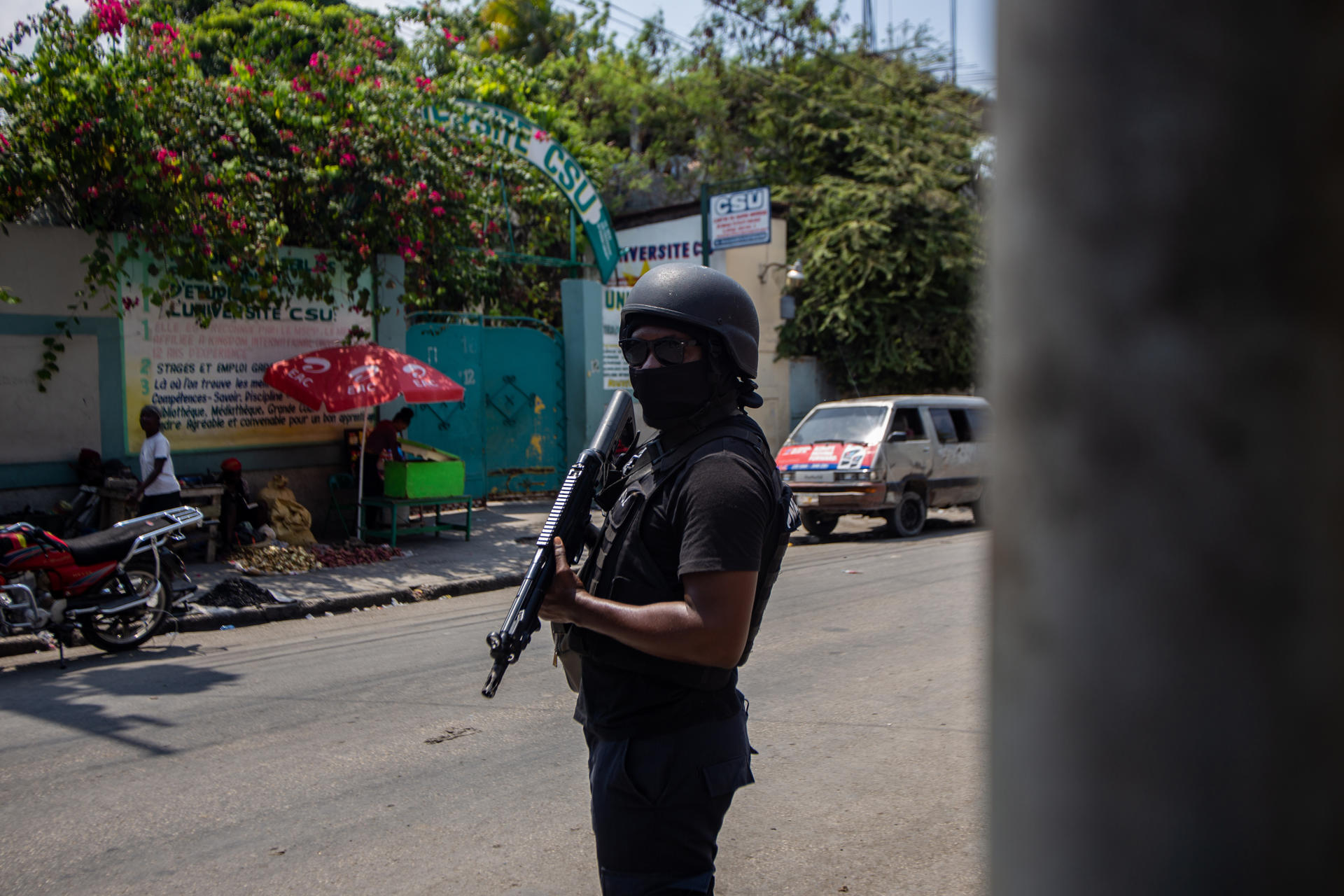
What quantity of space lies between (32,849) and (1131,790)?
4465 mm

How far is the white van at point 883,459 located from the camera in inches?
522

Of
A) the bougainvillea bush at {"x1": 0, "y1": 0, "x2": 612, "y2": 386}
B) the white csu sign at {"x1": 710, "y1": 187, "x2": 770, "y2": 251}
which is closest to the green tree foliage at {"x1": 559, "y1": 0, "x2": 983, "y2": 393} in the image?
the white csu sign at {"x1": 710, "y1": 187, "x2": 770, "y2": 251}

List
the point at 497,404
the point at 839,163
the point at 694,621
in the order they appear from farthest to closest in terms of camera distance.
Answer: the point at 839,163 → the point at 497,404 → the point at 694,621

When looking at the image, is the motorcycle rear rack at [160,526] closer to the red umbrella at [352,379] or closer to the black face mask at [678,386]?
the red umbrella at [352,379]

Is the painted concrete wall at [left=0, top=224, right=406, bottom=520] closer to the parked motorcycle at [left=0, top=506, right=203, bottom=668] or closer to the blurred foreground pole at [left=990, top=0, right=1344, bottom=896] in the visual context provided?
the parked motorcycle at [left=0, top=506, right=203, bottom=668]

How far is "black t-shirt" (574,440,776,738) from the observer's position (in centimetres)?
207

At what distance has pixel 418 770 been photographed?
4.77 m

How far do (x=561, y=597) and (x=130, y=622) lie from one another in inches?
257

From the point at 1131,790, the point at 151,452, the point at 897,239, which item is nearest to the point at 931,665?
the point at 1131,790

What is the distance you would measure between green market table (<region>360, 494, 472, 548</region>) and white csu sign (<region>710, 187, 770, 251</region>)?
23.1ft

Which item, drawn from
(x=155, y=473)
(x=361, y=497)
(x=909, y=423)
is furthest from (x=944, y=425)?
(x=155, y=473)

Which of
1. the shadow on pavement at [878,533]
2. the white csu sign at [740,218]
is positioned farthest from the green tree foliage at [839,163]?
the shadow on pavement at [878,533]

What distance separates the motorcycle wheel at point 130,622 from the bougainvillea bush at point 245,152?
3.75 m

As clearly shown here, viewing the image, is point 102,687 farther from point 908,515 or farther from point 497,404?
point 908,515
